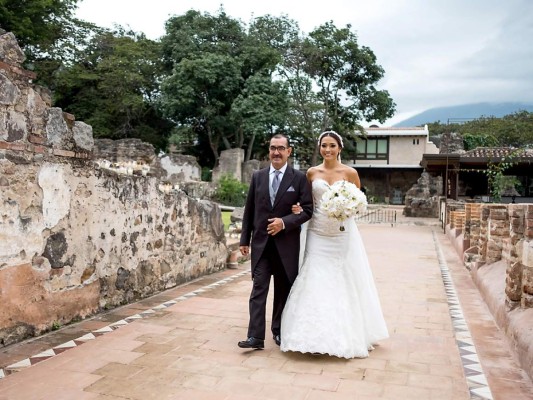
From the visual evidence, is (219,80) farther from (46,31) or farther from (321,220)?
(321,220)

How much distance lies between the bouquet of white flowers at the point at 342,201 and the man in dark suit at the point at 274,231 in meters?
0.19

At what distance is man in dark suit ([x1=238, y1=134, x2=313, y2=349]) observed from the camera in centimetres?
414

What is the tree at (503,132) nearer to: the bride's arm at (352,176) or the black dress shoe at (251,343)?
the bride's arm at (352,176)

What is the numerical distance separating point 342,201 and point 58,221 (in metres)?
2.74

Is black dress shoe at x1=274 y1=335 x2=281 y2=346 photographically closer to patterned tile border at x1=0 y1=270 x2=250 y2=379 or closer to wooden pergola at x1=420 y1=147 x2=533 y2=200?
patterned tile border at x1=0 y1=270 x2=250 y2=379

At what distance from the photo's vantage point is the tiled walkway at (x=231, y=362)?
328 cm

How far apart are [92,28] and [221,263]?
26.7 meters

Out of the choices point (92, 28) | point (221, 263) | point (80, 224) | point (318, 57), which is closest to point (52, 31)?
point (92, 28)

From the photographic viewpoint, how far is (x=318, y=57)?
104ft

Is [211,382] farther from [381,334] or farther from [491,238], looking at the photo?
[491,238]

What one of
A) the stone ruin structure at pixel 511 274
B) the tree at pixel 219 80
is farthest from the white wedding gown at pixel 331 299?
the tree at pixel 219 80

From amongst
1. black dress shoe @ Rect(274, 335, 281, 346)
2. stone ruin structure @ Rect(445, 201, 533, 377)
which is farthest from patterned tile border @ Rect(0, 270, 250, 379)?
stone ruin structure @ Rect(445, 201, 533, 377)

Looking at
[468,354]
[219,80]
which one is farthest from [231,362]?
[219,80]

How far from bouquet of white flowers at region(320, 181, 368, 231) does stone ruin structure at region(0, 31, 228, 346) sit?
100 inches
